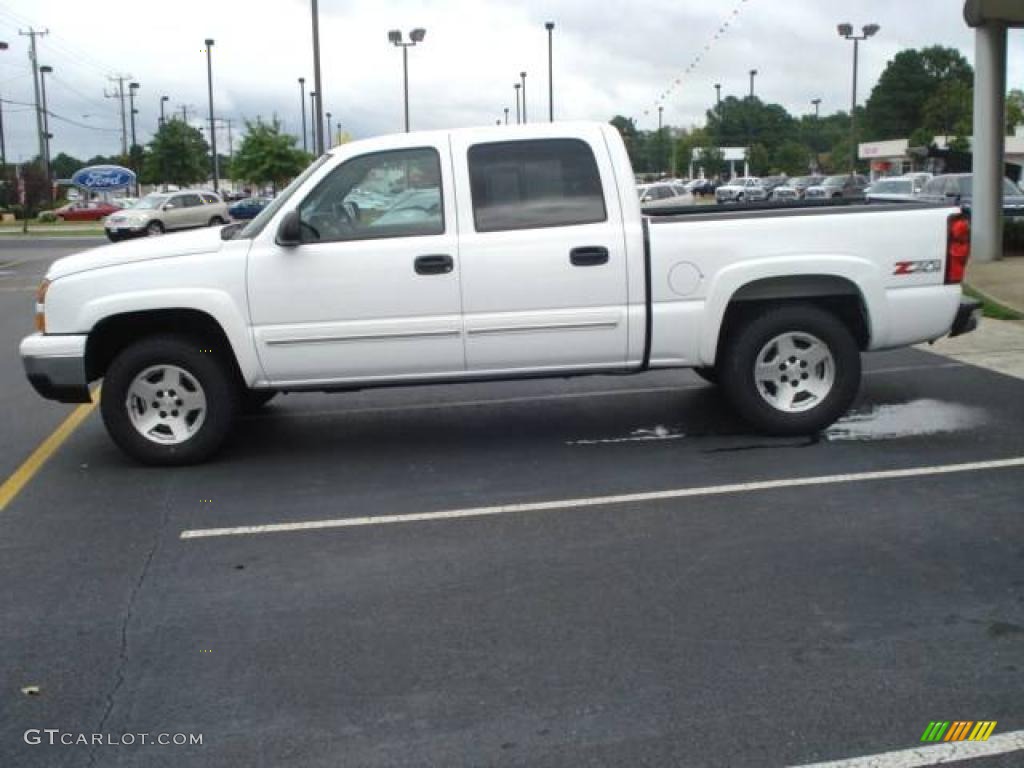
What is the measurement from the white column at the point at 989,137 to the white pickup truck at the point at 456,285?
40.9ft

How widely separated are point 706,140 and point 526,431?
106 metres

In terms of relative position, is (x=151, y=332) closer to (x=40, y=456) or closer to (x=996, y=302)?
(x=40, y=456)

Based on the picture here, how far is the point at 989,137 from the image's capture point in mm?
18609

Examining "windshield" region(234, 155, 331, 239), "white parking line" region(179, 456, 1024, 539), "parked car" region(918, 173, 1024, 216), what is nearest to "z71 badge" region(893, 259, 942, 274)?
"white parking line" region(179, 456, 1024, 539)

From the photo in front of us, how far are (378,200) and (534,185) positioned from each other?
3.20 feet

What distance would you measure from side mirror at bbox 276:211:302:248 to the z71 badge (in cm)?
376

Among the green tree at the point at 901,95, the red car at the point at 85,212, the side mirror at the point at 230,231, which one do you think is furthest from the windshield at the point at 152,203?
the green tree at the point at 901,95

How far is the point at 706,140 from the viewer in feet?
361

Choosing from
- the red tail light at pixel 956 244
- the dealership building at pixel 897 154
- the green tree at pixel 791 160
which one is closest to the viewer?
the red tail light at pixel 956 244

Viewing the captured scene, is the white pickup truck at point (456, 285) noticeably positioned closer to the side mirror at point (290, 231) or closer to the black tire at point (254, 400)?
the side mirror at point (290, 231)

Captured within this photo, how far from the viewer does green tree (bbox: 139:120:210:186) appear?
2771 inches

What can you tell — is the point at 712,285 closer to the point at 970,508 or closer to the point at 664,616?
the point at 970,508

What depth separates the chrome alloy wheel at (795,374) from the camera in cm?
755

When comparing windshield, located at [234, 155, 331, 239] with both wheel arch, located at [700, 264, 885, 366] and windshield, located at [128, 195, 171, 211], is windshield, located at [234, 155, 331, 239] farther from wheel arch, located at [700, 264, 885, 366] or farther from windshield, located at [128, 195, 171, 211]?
windshield, located at [128, 195, 171, 211]
